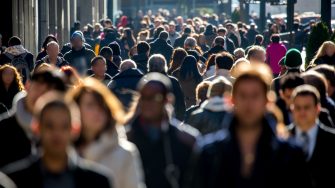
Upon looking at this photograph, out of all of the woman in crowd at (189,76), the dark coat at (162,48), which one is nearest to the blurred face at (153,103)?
the woman in crowd at (189,76)

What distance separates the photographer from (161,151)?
26.6ft

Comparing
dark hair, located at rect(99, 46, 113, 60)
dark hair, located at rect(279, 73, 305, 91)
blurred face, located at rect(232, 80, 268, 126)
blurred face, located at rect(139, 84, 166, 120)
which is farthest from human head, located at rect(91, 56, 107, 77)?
blurred face, located at rect(232, 80, 268, 126)

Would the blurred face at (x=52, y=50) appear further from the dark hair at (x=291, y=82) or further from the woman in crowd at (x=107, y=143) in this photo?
the woman in crowd at (x=107, y=143)

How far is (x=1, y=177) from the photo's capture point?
22.1 feet

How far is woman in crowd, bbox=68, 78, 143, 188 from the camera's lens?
7262mm

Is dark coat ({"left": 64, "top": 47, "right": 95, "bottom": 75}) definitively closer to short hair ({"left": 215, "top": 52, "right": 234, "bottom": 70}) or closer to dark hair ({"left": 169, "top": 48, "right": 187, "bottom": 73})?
dark hair ({"left": 169, "top": 48, "right": 187, "bottom": 73})

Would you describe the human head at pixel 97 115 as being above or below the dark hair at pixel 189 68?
above

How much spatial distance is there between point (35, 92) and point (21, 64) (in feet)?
36.0

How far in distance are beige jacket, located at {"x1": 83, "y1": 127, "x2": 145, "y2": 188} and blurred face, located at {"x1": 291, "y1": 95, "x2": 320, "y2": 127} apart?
1843 mm

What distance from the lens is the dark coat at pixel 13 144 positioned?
344 inches

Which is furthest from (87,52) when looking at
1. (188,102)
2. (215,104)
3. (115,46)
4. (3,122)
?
(3,122)

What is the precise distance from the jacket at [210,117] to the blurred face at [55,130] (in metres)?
4.68

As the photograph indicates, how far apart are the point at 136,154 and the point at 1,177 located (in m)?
1.02

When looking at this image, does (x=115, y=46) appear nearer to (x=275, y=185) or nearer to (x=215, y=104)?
(x=215, y=104)
